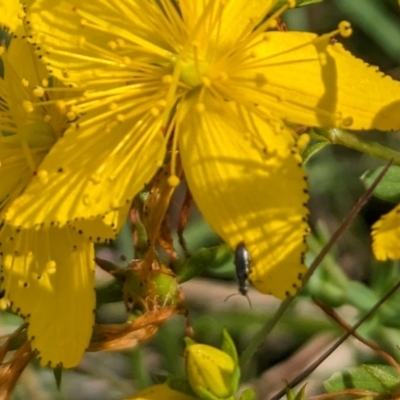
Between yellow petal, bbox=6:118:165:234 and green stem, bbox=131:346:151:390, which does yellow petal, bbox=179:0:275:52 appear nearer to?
yellow petal, bbox=6:118:165:234

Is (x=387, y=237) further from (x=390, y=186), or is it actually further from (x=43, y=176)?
(x=43, y=176)

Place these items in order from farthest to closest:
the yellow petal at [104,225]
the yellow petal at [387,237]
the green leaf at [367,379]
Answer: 1. the green leaf at [367,379]
2. the yellow petal at [104,225]
3. the yellow petal at [387,237]

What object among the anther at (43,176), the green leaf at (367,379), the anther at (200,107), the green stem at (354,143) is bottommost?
the green leaf at (367,379)

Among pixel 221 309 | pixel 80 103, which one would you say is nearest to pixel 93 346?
pixel 80 103

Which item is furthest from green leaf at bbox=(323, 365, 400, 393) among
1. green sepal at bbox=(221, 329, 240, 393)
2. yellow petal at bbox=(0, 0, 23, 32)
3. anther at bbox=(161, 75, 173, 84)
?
yellow petal at bbox=(0, 0, 23, 32)

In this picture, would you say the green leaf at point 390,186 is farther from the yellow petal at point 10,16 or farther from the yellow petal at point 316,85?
the yellow petal at point 10,16

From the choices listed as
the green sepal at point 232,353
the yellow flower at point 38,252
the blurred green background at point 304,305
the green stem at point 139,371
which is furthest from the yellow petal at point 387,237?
the green stem at point 139,371
